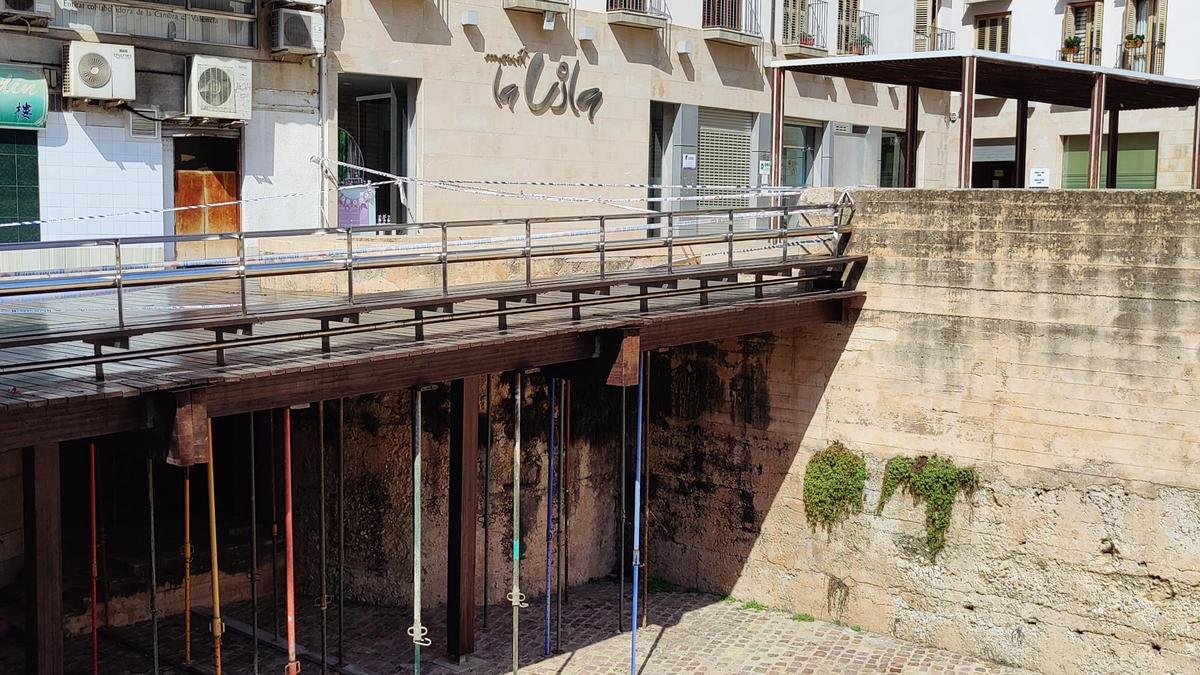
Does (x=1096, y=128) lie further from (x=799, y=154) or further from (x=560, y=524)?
(x=799, y=154)

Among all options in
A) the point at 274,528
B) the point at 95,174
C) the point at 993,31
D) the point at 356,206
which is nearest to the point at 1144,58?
the point at 993,31

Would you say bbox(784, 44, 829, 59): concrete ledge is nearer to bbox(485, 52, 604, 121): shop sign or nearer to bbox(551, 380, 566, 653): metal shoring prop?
bbox(485, 52, 604, 121): shop sign

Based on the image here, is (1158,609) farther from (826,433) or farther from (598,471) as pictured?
(598,471)

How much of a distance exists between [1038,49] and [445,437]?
1989cm

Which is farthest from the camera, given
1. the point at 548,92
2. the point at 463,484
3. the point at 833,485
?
the point at 548,92

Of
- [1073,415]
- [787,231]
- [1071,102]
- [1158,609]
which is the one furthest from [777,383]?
[1071,102]

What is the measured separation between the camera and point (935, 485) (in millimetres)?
15391

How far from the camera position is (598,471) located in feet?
57.4

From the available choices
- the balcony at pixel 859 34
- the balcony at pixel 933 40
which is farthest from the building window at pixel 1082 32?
the balcony at pixel 859 34

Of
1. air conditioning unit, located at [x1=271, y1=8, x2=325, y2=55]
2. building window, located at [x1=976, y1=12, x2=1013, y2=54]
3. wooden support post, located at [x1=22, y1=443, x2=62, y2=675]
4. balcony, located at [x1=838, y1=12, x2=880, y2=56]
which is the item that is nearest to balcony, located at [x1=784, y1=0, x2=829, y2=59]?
balcony, located at [x1=838, y1=12, x2=880, y2=56]

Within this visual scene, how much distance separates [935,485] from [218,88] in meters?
10.7

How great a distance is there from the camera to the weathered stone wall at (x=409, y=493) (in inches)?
627

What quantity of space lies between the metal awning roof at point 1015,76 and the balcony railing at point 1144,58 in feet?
23.3

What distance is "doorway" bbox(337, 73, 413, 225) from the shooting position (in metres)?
20.6
